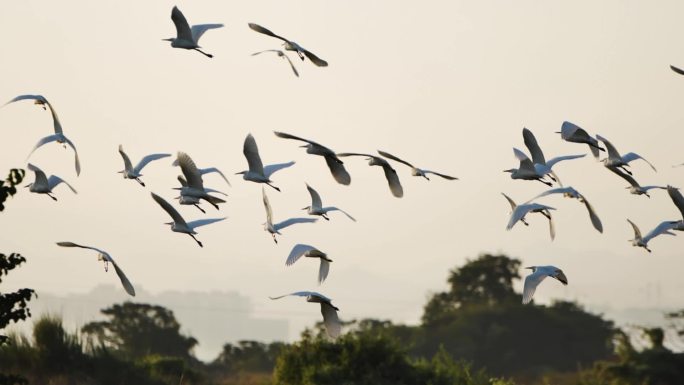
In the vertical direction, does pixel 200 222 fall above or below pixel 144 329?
below

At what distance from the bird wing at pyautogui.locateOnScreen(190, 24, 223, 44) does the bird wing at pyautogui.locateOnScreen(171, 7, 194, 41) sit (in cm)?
15

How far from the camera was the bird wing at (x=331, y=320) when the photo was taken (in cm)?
1753

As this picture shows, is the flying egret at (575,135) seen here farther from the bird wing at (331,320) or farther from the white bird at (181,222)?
the white bird at (181,222)

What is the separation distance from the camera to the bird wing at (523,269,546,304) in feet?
55.1

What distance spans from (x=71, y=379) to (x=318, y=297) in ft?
55.4

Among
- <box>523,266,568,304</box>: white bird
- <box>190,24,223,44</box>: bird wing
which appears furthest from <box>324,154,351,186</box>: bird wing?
<box>523,266,568,304</box>: white bird

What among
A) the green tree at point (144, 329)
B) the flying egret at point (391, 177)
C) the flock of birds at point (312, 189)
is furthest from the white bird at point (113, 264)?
the green tree at point (144, 329)

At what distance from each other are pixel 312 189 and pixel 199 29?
323 cm

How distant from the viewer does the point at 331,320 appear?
1764cm

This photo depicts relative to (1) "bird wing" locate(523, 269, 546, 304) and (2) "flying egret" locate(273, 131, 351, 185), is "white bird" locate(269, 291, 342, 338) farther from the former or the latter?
(1) "bird wing" locate(523, 269, 546, 304)

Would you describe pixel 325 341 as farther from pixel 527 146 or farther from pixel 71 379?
pixel 527 146

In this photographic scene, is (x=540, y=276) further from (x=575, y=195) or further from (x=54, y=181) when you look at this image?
(x=54, y=181)

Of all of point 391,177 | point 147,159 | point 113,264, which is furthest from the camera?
point 147,159

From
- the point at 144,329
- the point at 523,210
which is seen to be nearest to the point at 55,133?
the point at 523,210
